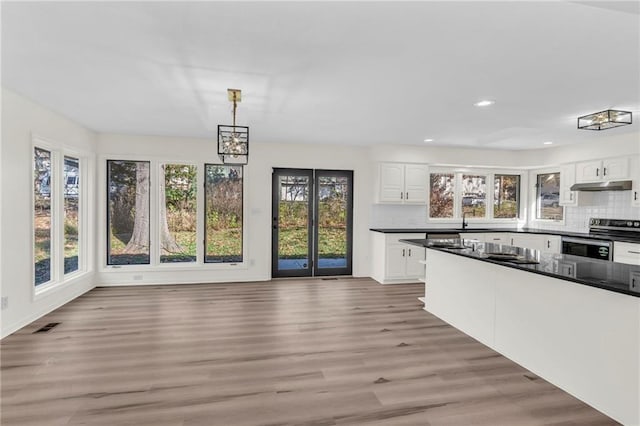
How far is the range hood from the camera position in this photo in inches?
200

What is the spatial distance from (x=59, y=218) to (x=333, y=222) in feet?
13.8

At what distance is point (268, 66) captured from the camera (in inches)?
108

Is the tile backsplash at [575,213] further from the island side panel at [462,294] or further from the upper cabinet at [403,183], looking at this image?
the island side panel at [462,294]

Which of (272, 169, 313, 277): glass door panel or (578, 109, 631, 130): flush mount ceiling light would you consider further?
(272, 169, 313, 277): glass door panel

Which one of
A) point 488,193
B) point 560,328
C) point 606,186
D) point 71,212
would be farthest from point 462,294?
point 71,212

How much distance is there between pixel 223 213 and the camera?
20.2ft

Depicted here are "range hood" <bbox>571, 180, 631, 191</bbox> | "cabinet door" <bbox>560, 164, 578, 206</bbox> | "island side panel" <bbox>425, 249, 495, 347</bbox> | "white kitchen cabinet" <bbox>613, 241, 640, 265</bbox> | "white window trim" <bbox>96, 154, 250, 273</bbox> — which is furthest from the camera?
"cabinet door" <bbox>560, 164, 578, 206</bbox>

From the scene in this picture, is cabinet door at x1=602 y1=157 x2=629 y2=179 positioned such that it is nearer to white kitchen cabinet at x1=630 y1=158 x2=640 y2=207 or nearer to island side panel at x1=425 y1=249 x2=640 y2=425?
white kitchen cabinet at x1=630 y1=158 x2=640 y2=207

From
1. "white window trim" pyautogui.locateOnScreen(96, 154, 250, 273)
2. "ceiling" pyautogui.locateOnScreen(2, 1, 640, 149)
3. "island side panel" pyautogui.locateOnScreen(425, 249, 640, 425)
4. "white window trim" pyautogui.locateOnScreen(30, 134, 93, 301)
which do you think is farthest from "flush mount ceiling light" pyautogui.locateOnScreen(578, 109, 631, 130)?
"white window trim" pyautogui.locateOnScreen(30, 134, 93, 301)

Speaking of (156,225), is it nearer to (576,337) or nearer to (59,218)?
(59,218)

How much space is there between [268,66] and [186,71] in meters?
0.70

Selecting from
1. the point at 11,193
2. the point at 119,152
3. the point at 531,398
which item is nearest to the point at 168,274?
the point at 119,152

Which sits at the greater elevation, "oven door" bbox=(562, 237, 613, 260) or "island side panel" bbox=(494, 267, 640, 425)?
"oven door" bbox=(562, 237, 613, 260)

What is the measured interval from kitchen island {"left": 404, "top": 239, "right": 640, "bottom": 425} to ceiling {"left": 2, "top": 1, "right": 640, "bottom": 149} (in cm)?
158
